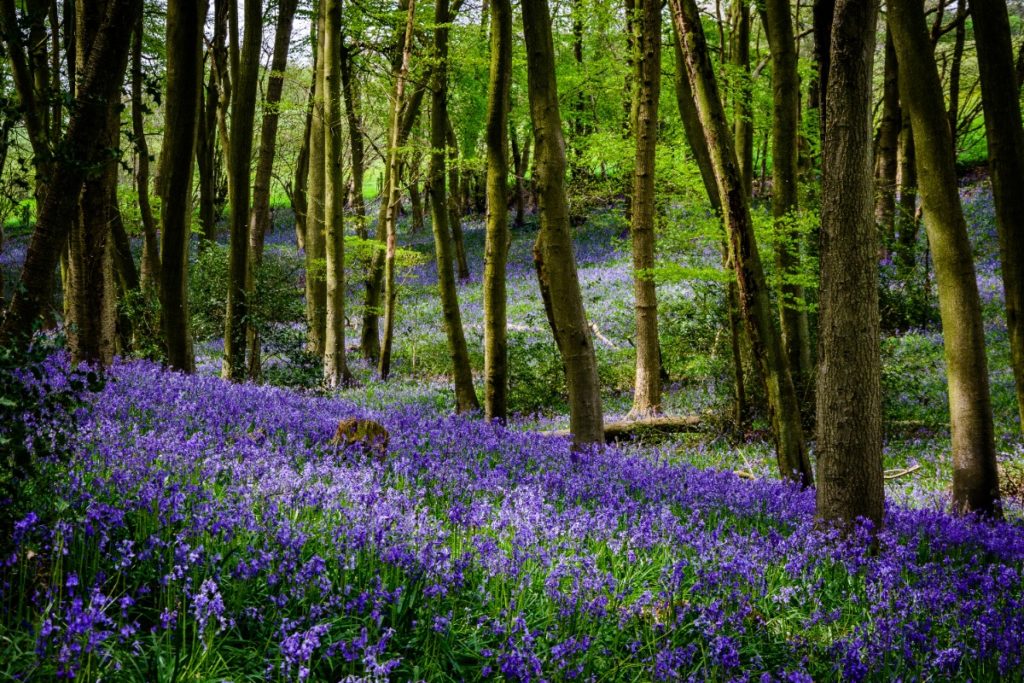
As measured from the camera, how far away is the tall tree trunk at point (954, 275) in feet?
20.9

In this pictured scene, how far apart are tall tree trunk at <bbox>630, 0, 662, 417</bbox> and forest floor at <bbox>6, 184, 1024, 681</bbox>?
217 inches

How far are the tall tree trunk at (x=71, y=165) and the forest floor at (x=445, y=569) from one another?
2.19 ft

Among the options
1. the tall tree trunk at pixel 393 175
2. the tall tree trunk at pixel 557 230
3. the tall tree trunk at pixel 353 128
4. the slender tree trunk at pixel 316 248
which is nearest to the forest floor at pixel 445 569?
the tall tree trunk at pixel 557 230

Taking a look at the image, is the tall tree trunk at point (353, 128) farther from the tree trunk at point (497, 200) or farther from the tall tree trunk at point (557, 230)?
the tall tree trunk at point (557, 230)

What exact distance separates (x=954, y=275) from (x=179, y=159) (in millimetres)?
8568

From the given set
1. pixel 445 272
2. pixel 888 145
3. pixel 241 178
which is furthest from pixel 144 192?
pixel 888 145

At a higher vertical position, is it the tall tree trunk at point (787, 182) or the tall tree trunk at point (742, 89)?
the tall tree trunk at point (742, 89)

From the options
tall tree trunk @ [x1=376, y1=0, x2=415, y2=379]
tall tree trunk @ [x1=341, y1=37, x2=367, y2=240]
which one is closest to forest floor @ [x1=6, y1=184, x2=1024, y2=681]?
tall tree trunk @ [x1=376, y1=0, x2=415, y2=379]

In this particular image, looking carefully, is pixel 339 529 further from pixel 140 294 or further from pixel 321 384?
pixel 140 294

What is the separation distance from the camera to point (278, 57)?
494 inches

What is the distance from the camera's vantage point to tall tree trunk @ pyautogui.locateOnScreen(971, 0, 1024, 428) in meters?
5.44

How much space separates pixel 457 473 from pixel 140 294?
36.6 ft

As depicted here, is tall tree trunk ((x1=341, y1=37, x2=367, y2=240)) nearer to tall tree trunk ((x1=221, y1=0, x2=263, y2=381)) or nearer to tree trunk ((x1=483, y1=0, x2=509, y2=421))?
tall tree trunk ((x1=221, y1=0, x2=263, y2=381))

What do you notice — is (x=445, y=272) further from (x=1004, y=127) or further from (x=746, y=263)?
(x=1004, y=127)
